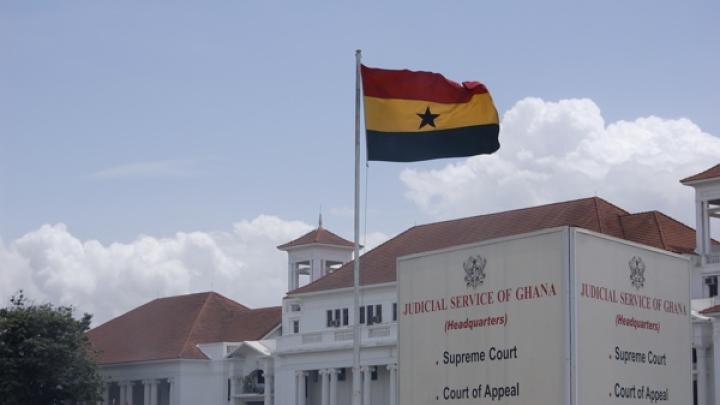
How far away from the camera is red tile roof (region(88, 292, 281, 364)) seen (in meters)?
75.9

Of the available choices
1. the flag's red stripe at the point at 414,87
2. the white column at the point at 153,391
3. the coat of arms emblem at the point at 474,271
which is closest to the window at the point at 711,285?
the white column at the point at 153,391

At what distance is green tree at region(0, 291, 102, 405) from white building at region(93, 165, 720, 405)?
7884mm

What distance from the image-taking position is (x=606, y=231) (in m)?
57.2

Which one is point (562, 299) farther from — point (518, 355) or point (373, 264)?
point (373, 264)

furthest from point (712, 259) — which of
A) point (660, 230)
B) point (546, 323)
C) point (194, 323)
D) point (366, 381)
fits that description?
point (546, 323)

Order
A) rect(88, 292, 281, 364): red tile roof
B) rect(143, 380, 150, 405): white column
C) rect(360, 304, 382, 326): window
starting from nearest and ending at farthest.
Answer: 1. rect(360, 304, 382, 326): window
2. rect(88, 292, 281, 364): red tile roof
3. rect(143, 380, 150, 405): white column

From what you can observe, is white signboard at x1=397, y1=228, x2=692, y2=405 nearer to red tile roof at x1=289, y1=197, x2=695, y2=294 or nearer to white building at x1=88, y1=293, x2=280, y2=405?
red tile roof at x1=289, y1=197, x2=695, y2=294

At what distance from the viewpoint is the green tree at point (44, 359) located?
211 feet

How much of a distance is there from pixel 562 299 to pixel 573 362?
970 millimetres

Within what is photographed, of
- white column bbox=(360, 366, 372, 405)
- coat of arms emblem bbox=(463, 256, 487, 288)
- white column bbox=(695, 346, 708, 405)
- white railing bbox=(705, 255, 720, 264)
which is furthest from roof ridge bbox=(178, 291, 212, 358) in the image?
coat of arms emblem bbox=(463, 256, 487, 288)

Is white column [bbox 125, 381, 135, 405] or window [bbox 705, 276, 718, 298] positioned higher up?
window [bbox 705, 276, 718, 298]

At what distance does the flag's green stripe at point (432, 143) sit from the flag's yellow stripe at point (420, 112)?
113mm

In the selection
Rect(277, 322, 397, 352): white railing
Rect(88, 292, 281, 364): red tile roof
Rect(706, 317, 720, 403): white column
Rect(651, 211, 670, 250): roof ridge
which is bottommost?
Rect(706, 317, 720, 403): white column

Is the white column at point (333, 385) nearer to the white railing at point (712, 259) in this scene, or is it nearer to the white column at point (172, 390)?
the white column at point (172, 390)
